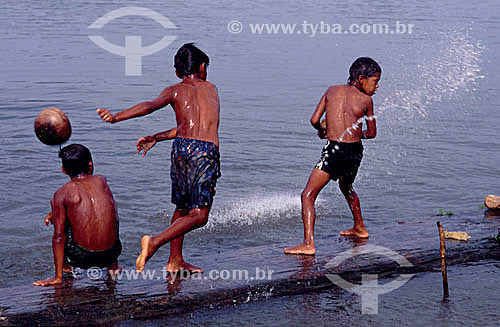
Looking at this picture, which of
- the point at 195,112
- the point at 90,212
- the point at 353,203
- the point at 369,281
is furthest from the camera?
the point at 353,203

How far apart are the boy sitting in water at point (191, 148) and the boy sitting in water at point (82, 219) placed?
1.49 feet

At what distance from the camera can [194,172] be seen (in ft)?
17.8

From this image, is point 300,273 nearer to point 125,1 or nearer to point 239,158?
point 239,158

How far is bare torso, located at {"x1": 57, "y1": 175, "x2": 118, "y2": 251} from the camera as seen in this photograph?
526cm

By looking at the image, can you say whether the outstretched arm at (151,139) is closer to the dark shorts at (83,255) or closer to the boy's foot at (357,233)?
the dark shorts at (83,255)

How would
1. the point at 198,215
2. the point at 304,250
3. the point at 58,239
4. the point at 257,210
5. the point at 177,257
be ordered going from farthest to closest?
the point at 257,210 → the point at 304,250 → the point at 177,257 → the point at 198,215 → the point at 58,239

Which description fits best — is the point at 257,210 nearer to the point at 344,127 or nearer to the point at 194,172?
the point at 344,127

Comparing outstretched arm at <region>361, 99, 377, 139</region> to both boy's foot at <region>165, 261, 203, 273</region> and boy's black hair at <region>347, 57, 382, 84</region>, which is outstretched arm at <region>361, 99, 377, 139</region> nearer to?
boy's black hair at <region>347, 57, 382, 84</region>

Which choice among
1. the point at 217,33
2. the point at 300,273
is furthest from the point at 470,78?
the point at 300,273

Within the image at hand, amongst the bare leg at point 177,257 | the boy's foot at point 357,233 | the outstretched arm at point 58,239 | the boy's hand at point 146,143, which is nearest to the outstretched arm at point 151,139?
the boy's hand at point 146,143

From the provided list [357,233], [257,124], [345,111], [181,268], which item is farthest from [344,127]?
[257,124]

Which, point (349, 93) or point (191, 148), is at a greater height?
point (349, 93)

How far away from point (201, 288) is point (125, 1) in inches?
936

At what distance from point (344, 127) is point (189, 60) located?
150cm
